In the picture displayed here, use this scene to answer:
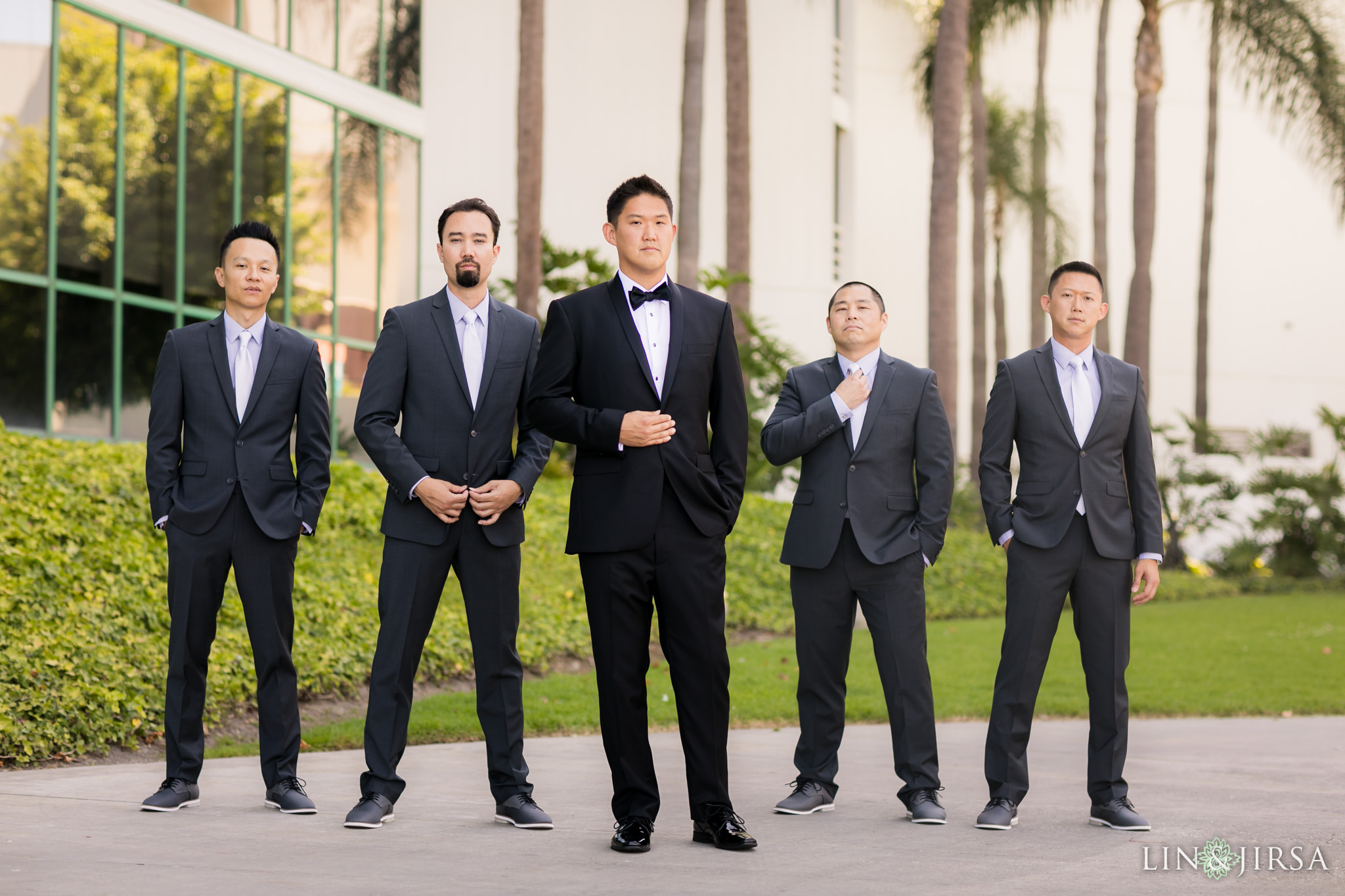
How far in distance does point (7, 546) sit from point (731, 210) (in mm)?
11250

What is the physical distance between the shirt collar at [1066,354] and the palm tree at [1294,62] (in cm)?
1837

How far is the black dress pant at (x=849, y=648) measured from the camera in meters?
5.61

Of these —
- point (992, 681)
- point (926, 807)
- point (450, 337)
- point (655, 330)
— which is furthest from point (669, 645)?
point (992, 681)

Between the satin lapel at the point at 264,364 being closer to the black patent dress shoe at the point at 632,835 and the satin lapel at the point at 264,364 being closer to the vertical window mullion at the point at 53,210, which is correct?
the black patent dress shoe at the point at 632,835

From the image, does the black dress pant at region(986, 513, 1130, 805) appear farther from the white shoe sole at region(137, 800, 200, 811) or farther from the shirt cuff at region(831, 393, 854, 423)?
the white shoe sole at region(137, 800, 200, 811)

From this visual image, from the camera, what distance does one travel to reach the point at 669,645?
4934 millimetres

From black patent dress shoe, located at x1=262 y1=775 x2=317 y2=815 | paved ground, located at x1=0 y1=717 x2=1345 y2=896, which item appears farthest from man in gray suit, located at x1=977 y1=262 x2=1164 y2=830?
black patent dress shoe, located at x1=262 y1=775 x2=317 y2=815

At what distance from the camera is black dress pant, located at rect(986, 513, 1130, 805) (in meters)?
5.43

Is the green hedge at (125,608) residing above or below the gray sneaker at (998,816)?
above

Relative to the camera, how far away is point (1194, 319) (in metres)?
35.8

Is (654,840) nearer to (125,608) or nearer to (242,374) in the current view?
(242,374)

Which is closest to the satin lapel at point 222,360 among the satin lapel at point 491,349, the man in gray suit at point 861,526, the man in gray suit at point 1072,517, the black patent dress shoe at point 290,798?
the satin lapel at point 491,349

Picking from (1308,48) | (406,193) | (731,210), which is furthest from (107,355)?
(1308,48)

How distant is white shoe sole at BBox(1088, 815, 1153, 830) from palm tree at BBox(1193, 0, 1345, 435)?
19343 mm
